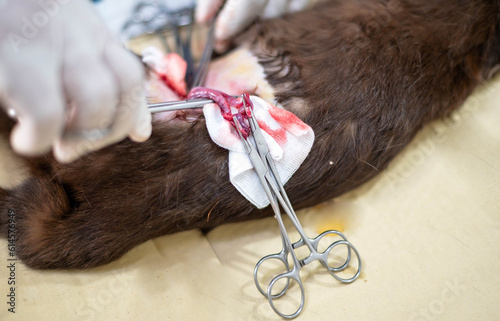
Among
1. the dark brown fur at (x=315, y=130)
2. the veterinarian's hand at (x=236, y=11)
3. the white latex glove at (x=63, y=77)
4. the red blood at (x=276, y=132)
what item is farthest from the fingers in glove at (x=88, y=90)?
the veterinarian's hand at (x=236, y=11)

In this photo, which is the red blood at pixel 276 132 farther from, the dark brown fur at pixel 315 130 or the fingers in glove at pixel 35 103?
the fingers in glove at pixel 35 103

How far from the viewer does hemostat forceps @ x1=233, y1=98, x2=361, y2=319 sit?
28.3 inches

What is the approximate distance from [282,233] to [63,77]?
48cm

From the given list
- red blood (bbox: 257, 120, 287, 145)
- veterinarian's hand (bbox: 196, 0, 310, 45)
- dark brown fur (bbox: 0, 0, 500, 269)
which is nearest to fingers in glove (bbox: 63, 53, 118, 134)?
dark brown fur (bbox: 0, 0, 500, 269)

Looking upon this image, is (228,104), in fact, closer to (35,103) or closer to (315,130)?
(315,130)

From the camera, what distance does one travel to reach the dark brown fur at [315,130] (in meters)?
0.72

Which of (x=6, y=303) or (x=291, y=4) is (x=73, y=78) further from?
(x=291, y=4)

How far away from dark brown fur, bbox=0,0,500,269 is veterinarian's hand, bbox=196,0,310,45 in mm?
39

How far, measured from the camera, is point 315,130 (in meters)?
0.80

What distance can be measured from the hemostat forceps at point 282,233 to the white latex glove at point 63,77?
0.26 meters

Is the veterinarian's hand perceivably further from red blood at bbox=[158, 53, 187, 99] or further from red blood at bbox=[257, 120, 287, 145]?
red blood at bbox=[257, 120, 287, 145]

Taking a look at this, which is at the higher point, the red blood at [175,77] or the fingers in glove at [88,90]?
the fingers in glove at [88,90]

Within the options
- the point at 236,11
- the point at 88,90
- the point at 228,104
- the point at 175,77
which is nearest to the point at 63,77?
the point at 88,90

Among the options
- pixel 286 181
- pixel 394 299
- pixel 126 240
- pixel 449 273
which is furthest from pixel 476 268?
pixel 126 240
